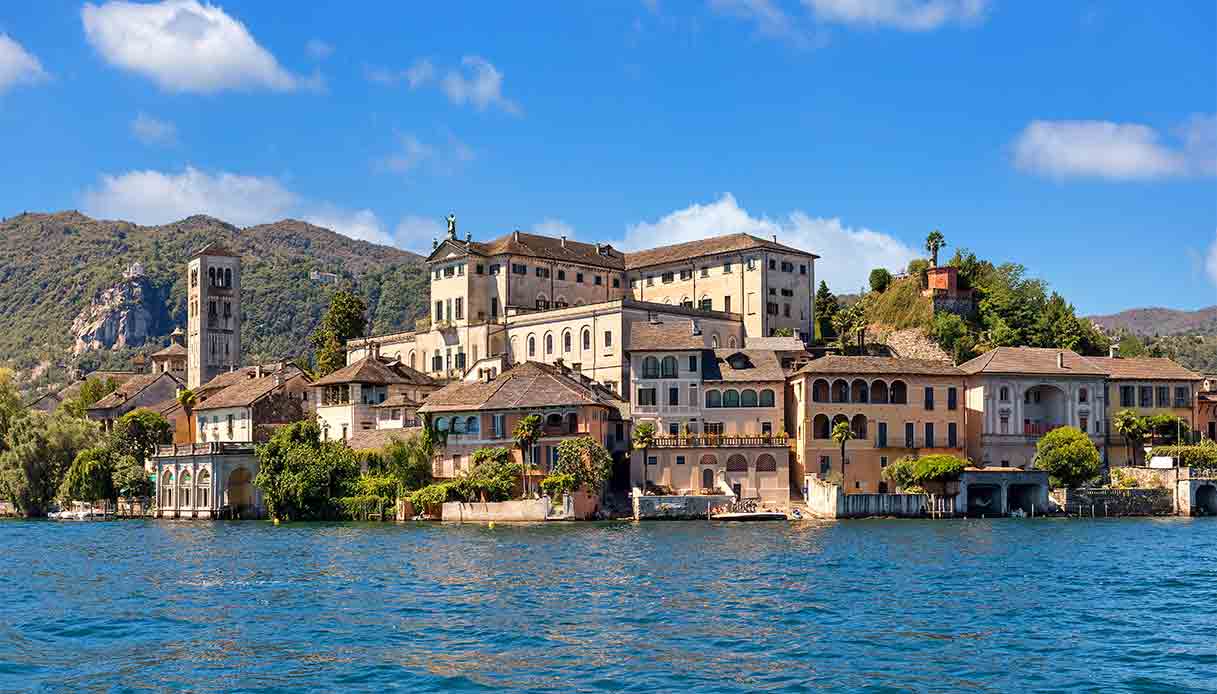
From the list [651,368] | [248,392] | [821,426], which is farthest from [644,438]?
[248,392]

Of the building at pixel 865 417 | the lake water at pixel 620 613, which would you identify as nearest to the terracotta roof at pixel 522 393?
the building at pixel 865 417

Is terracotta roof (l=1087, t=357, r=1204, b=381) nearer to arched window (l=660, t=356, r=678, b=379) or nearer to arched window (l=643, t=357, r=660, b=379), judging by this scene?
arched window (l=660, t=356, r=678, b=379)

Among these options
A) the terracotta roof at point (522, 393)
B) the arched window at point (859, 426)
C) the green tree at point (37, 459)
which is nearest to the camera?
the terracotta roof at point (522, 393)

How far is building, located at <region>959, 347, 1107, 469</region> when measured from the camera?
289ft

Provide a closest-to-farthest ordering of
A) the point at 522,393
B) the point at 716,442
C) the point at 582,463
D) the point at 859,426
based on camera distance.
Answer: the point at 582,463 < the point at 716,442 < the point at 522,393 < the point at 859,426

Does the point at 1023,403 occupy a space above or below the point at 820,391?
below

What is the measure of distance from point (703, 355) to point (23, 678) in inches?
2328

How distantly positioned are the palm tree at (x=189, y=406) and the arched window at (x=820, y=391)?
48586 mm

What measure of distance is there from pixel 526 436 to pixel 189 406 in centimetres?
4023

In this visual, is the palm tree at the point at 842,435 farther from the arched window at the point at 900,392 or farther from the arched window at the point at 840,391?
the arched window at the point at 900,392

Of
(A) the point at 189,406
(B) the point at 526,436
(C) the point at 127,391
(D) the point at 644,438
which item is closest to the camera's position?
(B) the point at 526,436

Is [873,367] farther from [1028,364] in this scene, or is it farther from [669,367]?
[669,367]

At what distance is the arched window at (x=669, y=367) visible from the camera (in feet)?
284

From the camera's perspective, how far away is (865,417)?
280 feet
